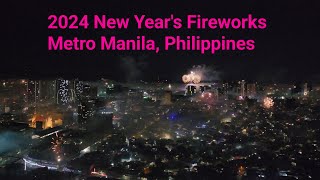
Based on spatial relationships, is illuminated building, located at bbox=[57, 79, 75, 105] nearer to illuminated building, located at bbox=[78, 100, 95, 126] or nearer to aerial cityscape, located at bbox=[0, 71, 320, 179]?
aerial cityscape, located at bbox=[0, 71, 320, 179]

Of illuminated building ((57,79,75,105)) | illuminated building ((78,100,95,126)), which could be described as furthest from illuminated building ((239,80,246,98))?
illuminated building ((57,79,75,105))

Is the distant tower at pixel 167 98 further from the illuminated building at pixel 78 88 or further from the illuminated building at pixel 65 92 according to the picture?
the illuminated building at pixel 65 92

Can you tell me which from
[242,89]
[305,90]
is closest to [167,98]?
[242,89]

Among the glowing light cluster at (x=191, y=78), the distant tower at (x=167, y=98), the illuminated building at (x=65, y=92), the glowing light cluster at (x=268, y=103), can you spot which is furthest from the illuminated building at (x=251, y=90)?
the illuminated building at (x=65, y=92)

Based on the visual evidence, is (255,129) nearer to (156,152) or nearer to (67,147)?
(156,152)

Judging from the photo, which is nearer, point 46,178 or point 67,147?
point 46,178

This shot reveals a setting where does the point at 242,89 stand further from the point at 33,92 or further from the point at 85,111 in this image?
the point at 33,92

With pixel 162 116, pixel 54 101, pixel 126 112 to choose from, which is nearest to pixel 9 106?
pixel 54 101
